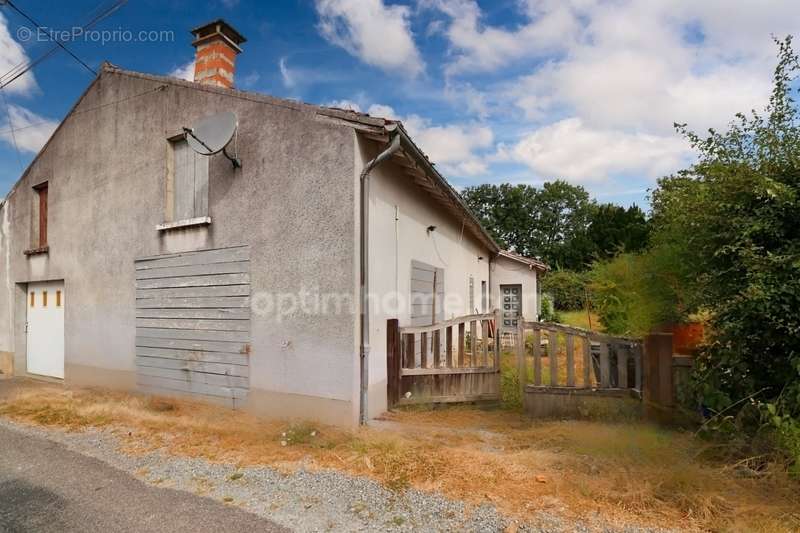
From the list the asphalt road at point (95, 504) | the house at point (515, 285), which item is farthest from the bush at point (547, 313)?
the asphalt road at point (95, 504)

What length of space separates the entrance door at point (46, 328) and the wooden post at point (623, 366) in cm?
1075

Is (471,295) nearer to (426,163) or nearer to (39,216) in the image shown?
(426,163)

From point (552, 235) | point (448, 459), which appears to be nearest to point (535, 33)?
point (448, 459)

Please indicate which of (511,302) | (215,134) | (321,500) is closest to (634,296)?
(321,500)

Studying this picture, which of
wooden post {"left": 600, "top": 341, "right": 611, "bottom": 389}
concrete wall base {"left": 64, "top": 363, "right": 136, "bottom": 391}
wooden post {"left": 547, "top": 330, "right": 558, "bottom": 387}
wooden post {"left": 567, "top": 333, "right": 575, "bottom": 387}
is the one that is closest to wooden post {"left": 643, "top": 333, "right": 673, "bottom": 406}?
wooden post {"left": 600, "top": 341, "right": 611, "bottom": 389}

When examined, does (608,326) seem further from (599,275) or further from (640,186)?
(640,186)

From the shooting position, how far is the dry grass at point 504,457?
10.4 feet

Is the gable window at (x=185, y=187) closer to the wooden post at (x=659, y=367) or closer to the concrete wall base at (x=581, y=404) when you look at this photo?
the concrete wall base at (x=581, y=404)

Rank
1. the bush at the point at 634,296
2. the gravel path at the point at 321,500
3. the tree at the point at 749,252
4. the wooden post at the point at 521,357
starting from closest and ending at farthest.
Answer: the gravel path at the point at 321,500 < the tree at the point at 749,252 < the bush at the point at 634,296 < the wooden post at the point at 521,357

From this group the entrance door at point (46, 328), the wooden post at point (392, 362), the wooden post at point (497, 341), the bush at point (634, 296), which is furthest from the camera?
the entrance door at point (46, 328)

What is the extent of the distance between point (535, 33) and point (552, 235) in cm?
4186

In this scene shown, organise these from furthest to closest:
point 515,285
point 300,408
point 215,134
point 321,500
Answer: point 515,285 → point 215,134 → point 300,408 → point 321,500

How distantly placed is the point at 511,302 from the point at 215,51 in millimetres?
13777

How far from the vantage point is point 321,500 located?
141 inches
